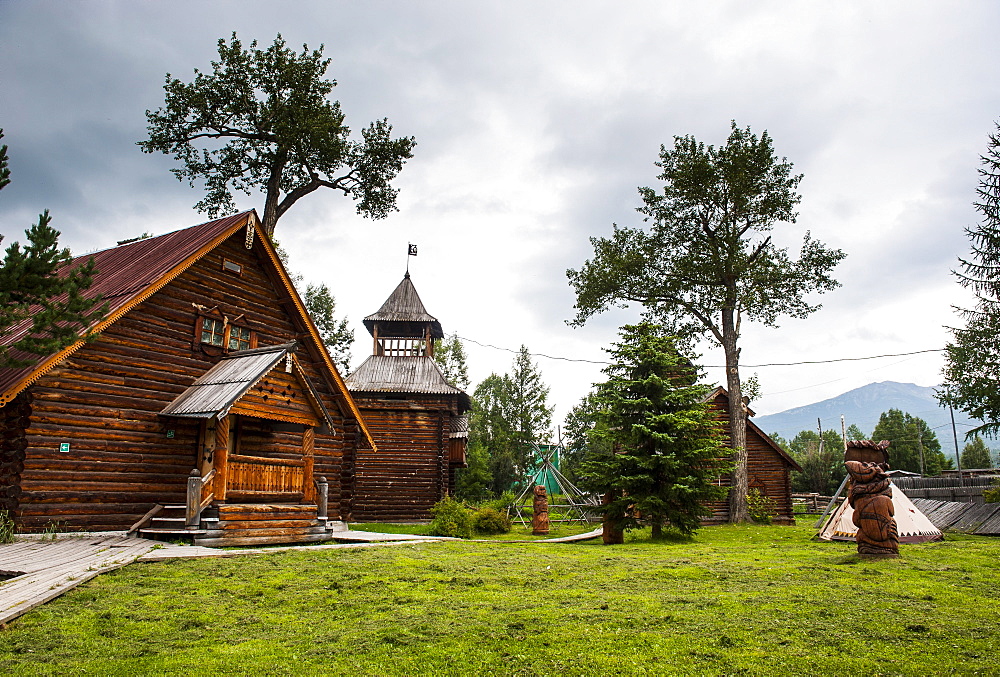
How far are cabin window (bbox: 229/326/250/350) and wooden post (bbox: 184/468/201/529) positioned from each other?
5.54m

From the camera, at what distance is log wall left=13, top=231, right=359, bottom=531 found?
14.1 m

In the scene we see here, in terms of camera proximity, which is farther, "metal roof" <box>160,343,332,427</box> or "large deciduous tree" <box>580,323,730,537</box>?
"large deciduous tree" <box>580,323,730,537</box>

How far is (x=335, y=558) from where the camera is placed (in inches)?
465

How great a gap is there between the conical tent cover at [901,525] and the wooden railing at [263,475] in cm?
1288

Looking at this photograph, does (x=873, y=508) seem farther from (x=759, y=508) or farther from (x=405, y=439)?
(x=405, y=439)

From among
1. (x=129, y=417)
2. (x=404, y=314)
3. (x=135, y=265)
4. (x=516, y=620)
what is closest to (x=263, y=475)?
(x=129, y=417)

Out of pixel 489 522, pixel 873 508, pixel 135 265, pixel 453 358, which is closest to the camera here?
pixel 873 508

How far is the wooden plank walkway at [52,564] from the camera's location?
24.8 feet

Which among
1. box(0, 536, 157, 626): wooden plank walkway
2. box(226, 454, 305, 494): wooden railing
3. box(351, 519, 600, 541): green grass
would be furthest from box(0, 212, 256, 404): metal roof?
box(351, 519, 600, 541): green grass

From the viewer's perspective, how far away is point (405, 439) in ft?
105

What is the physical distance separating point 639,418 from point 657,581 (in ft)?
31.3

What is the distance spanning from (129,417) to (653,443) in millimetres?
13488

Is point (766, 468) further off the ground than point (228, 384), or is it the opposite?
point (228, 384)

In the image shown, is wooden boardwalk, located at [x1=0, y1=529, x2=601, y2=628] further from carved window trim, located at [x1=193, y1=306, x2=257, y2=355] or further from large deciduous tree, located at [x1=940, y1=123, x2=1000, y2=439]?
large deciduous tree, located at [x1=940, y1=123, x2=1000, y2=439]
